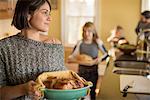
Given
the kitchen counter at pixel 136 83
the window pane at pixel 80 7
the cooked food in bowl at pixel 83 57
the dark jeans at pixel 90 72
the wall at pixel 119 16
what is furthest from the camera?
the window pane at pixel 80 7

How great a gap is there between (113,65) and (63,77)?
4.33ft

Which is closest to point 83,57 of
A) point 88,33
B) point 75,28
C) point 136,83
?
point 88,33

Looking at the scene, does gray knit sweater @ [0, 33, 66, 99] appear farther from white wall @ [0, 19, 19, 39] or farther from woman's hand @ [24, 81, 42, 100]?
white wall @ [0, 19, 19, 39]

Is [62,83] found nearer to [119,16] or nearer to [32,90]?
[32,90]

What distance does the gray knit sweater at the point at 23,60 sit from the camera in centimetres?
145

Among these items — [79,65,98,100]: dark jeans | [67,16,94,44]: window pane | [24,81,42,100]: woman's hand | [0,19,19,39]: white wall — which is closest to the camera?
[24,81,42,100]: woman's hand

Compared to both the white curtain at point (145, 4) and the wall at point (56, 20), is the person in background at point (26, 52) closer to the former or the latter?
the white curtain at point (145, 4)

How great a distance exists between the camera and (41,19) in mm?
1476

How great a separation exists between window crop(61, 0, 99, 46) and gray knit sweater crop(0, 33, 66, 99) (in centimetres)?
497

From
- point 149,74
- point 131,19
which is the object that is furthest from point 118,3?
point 149,74

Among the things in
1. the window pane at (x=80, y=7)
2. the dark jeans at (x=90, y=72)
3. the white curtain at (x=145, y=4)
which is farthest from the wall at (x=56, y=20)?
the dark jeans at (x=90, y=72)

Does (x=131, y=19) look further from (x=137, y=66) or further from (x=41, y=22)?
(x=41, y=22)

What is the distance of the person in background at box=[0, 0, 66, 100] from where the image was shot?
4.76 ft

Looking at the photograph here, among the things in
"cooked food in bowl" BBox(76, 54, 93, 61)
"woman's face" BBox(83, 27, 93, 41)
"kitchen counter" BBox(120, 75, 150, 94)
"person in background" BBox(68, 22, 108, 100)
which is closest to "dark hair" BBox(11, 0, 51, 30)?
"kitchen counter" BBox(120, 75, 150, 94)
